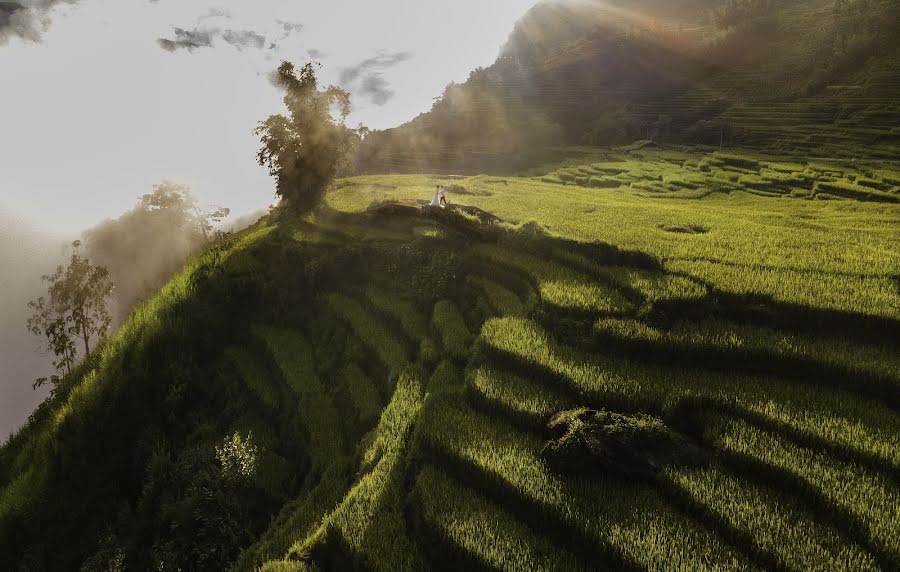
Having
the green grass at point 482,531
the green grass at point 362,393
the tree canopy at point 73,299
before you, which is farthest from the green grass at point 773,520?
the tree canopy at point 73,299

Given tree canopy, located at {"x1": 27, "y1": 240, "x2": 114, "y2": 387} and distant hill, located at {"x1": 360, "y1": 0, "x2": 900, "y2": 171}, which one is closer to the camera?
tree canopy, located at {"x1": 27, "y1": 240, "x2": 114, "y2": 387}

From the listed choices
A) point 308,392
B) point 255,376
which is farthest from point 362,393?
point 255,376

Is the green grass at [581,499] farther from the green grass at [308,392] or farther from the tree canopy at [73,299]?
the tree canopy at [73,299]

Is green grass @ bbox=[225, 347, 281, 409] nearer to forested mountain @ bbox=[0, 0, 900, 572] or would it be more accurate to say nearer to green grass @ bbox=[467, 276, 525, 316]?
forested mountain @ bbox=[0, 0, 900, 572]

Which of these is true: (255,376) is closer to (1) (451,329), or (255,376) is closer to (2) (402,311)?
(2) (402,311)

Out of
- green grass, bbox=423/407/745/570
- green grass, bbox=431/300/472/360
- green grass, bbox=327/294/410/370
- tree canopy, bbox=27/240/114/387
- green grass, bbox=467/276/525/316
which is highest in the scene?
green grass, bbox=467/276/525/316

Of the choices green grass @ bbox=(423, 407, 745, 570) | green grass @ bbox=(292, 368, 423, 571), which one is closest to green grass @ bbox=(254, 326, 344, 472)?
green grass @ bbox=(292, 368, 423, 571)
